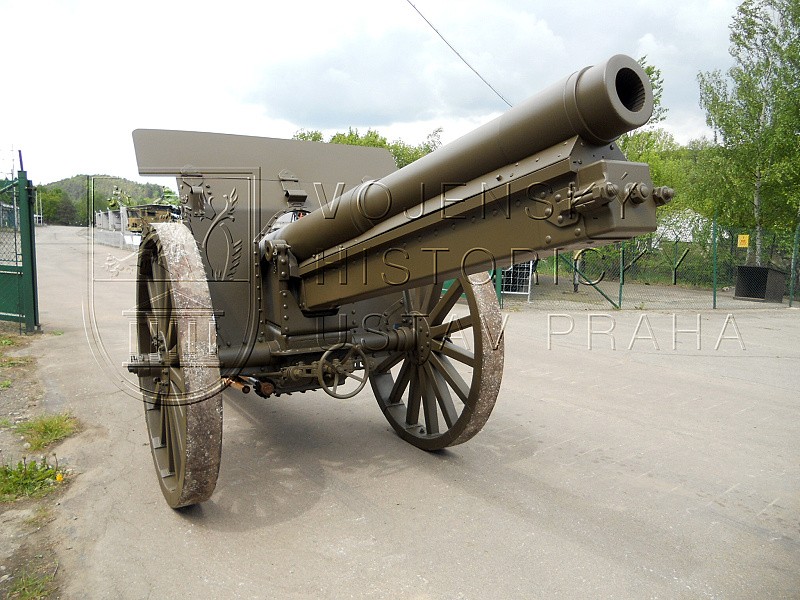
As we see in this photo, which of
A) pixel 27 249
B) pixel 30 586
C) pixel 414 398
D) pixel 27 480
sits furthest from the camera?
pixel 27 249

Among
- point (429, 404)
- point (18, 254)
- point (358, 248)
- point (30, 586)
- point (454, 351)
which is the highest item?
point (358, 248)

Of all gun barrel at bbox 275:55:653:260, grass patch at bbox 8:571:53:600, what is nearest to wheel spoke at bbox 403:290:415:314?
gun barrel at bbox 275:55:653:260

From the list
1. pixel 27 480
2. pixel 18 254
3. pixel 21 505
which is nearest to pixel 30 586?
pixel 21 505

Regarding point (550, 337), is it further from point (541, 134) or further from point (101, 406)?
point (541, 134)

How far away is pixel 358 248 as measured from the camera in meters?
2.91

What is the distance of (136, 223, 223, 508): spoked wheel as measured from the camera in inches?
111

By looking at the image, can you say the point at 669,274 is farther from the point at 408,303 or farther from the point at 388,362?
the point at 408,303

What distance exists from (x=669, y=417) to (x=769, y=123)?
1504 cm

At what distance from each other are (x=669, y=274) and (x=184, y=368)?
1863 centimetres

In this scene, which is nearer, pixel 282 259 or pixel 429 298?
pixel 282 259

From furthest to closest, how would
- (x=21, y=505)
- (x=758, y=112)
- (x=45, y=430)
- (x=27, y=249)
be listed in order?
(x=758, y=112) < (x=27, y=249) < (x=45, y=430) < (x=21, y=505)

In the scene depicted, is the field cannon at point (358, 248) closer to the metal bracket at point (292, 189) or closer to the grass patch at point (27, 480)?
the metal bracket at point (292, 189)

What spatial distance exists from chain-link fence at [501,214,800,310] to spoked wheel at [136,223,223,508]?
10.4 meters

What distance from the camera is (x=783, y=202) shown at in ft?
54.7
